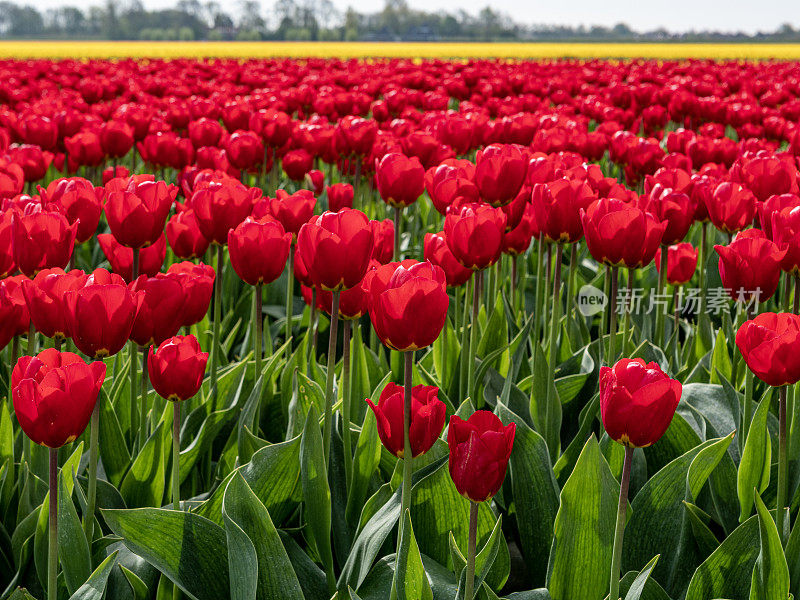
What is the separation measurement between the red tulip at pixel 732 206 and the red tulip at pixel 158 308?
171 cm

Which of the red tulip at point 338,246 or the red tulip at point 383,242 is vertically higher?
the red tulip at point 338,246

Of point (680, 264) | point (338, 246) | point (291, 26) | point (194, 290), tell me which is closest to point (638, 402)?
point (338, 246)

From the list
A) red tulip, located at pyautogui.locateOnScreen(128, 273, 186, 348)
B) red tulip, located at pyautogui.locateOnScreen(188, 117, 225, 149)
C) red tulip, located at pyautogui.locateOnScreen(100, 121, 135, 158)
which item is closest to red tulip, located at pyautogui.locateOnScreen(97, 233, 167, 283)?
red tulip, located at pyautogui.locateOnScreen(128, 273, 186, 348)

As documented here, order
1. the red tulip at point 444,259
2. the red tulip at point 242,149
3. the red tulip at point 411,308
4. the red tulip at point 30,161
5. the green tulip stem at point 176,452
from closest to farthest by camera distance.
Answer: the red tulip at point 411,308 → the green tulip stem at point 176,452 → the red tulip at point 444,259 → the red tulip at point 30,161 → the red tulip at point 242,149

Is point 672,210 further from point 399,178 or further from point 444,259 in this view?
point 399,178

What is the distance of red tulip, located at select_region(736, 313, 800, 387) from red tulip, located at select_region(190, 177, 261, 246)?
139 centimetres

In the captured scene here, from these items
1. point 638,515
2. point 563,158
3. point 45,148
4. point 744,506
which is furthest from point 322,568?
point 45,148

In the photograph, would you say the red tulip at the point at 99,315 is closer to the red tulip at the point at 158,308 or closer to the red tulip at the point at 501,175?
the red tulip at the point at 158,308

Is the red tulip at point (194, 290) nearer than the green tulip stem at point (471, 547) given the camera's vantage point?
No

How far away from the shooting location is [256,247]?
6.66 feet

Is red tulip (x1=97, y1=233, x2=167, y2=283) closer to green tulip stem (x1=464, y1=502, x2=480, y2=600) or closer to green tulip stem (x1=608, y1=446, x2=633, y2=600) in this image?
green tulip stem (x1=464, y1=502, x2=480, y2=600)

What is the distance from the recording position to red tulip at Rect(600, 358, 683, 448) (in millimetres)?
1296

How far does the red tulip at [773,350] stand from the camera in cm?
154

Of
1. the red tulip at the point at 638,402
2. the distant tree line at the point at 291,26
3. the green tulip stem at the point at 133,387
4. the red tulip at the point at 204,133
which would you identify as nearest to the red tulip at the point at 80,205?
the green tulip stem at the point at 133,387
